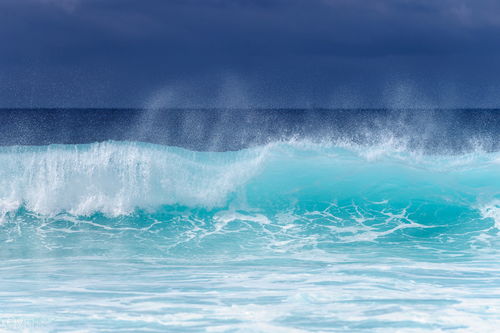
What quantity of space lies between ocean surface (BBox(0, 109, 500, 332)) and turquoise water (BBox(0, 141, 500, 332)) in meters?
0.03

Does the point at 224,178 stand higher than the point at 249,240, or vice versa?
the point at 224,178

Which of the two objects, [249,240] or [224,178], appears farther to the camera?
[224,178]

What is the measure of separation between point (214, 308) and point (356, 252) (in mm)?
3458

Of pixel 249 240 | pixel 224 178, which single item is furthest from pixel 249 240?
pixel 224 178

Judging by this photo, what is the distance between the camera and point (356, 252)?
330 inches

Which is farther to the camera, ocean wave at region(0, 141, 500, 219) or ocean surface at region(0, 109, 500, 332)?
ocean wave at region(0, 141, 500, 219)

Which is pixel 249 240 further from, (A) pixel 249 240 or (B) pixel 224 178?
(B) pixel 224 178

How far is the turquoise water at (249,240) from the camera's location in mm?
5375

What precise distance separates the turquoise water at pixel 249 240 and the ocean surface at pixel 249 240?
0.10ft

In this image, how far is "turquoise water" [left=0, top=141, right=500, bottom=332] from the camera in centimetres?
538

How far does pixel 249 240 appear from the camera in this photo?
9094mm

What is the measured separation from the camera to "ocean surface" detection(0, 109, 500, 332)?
537 centimetres

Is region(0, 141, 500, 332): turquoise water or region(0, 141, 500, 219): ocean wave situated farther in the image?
region(0, 141, 500, 219): ocean wave

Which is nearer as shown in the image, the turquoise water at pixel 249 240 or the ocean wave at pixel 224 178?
the turquoise water at pixel 249 240
